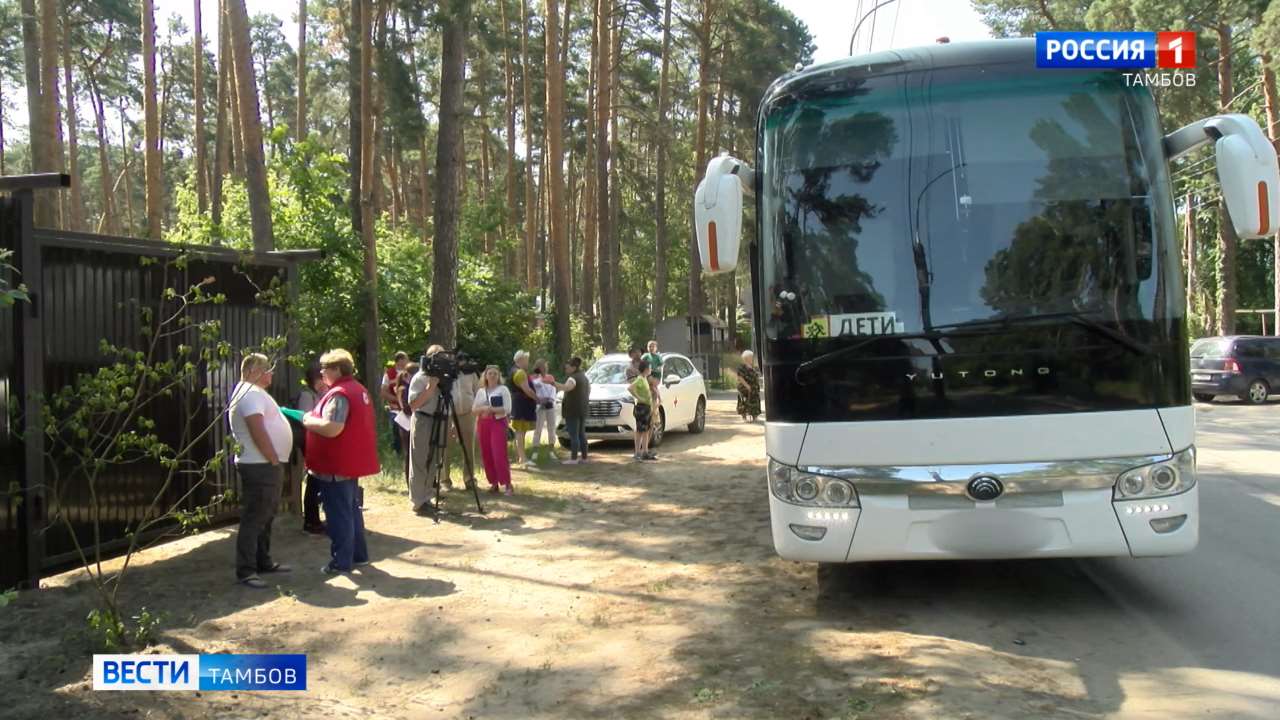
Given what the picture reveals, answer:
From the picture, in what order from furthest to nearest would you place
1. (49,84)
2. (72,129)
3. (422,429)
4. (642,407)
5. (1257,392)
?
(72,129) → (1257,392) → (49,84) → (642,407) → (422,429)

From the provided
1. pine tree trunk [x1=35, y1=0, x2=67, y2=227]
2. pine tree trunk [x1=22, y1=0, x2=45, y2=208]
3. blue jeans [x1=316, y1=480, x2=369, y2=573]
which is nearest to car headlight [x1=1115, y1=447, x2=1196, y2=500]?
blue jeans [x1=316, y1=480, x2=369, y2=573]

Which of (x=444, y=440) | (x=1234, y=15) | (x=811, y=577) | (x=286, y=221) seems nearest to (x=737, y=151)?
(x=1234, y=15)

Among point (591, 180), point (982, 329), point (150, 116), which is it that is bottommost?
point (982, 329)

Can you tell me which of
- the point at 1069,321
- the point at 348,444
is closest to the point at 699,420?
the point at 348,444

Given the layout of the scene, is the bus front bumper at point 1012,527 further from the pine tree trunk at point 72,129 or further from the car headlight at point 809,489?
the pine tree trunk at point 72,129

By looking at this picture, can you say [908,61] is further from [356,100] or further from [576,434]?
[356,100]

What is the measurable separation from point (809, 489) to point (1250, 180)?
10.1 ft

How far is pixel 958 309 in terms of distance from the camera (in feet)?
18.8

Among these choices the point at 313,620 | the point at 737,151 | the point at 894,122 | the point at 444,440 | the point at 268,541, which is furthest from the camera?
the point at 737,151

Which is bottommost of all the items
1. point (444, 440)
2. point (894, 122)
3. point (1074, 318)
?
point (444, 440)

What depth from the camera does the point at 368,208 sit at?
18031mm

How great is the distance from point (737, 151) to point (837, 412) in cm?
3093

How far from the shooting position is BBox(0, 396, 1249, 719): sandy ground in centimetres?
482

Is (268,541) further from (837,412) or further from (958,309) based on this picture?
(958,309)
